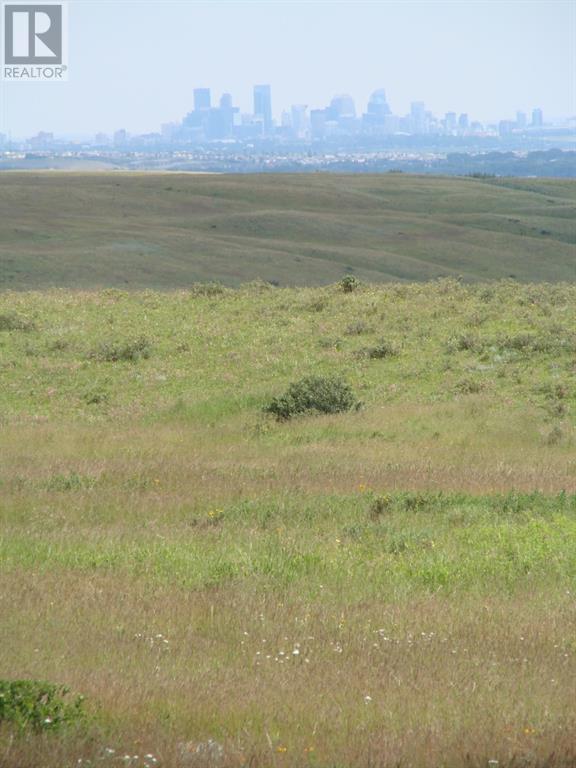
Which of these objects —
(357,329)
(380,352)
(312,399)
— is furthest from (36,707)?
(357,329)

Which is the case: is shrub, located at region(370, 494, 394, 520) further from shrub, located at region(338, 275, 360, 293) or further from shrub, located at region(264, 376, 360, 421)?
shrub, located at region(338, 275, 360, 293)

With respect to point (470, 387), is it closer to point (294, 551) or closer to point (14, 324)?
point (294, 551)

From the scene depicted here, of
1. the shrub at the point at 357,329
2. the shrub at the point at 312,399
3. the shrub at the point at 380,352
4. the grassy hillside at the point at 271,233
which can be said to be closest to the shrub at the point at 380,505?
the shrub at the point at 312,399

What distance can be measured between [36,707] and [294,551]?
13.8 feet

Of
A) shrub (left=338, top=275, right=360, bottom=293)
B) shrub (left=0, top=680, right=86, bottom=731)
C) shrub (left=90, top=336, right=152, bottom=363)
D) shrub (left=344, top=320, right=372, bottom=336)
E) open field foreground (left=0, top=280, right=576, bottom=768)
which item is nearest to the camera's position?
shrub (left=0, top=680, right=86, bottom=731)

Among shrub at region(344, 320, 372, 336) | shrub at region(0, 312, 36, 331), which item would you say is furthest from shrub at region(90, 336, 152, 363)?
shrub at region(344, 320, 372, 336)

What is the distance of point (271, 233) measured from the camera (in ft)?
265

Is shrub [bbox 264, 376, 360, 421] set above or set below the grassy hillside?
below

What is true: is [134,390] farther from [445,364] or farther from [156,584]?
[156,584]

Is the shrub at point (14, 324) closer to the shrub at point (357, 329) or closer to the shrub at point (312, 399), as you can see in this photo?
the shrub at point (357, 329)

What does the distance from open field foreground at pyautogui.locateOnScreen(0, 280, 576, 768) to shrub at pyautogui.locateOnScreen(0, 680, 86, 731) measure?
0.27ft

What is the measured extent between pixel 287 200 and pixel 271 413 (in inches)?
3537

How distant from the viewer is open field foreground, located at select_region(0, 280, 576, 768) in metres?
5.03

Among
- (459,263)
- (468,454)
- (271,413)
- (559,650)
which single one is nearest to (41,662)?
(559,650)
